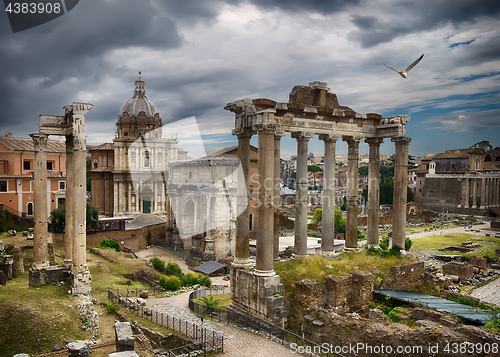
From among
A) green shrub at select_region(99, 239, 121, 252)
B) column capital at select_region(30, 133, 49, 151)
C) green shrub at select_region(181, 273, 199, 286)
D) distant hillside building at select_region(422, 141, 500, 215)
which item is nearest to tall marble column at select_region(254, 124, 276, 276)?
column capital at select_region(30, 133, 49, 151)

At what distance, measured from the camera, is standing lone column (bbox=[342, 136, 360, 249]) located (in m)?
17.4

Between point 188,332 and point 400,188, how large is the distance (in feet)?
36.1

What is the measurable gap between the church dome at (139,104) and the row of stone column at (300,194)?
1555 inches

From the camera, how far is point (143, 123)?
50219 mm

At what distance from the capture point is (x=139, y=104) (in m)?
51.7

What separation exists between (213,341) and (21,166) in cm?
3314

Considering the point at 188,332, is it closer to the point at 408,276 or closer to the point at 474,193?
the point at 408,276

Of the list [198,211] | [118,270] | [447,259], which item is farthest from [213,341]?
[447,259]

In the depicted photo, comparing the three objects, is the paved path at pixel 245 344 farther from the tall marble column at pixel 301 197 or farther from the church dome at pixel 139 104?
the church dome at pixel 139 104

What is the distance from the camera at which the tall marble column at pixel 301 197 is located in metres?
15.4

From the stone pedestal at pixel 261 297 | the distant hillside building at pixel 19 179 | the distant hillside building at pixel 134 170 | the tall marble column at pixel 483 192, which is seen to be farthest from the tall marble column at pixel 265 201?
the tall marble column at pixel 483 192

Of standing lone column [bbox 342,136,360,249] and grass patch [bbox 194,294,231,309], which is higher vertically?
standing lone column [bbox 342,136,360,249]

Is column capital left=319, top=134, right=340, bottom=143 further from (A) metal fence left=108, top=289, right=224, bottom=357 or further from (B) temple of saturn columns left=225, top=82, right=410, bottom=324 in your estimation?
(A) metal fence left=108, top=289, right=224, bottom=357

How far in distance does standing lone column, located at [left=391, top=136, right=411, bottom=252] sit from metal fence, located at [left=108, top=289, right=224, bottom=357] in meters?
9.74
